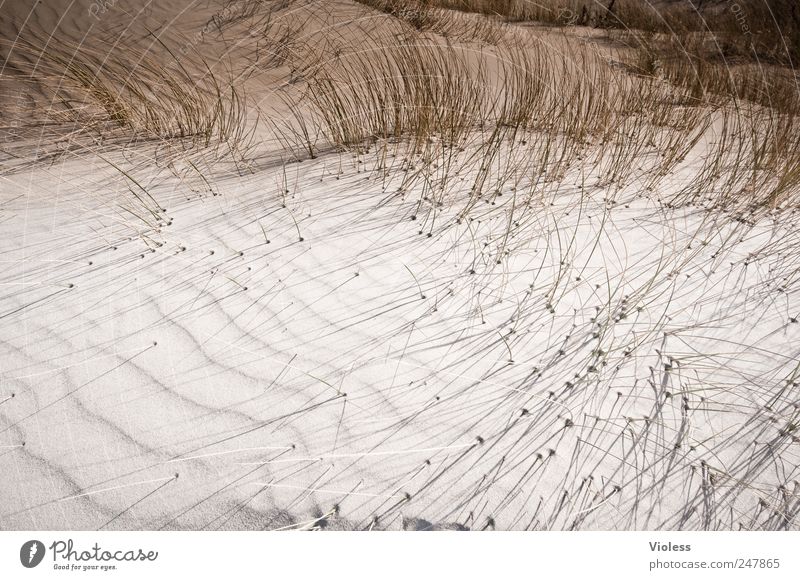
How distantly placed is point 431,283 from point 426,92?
1.64m

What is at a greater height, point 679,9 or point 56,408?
point 679,9
